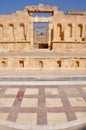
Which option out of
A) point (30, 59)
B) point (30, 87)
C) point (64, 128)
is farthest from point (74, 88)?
point (30, 59)

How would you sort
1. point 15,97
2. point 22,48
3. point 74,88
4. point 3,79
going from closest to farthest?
point 15,97 < point 74,88 < point 3,79 < point 22,48

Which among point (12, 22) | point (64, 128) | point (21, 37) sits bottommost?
point (64, 128)

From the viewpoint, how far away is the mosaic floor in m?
4.51

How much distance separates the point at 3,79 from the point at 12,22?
53.0 ft

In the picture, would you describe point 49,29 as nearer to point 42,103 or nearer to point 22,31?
point 22,31

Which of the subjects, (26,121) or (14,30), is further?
(14,30)

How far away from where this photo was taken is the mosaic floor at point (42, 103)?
4.51 meters

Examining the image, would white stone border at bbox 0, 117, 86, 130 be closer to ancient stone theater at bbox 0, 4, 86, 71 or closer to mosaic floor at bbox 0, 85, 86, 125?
mosaic floor at bbox 0, 85, 86, 125

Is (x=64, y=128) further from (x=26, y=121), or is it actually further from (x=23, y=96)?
(x=23, y=96)

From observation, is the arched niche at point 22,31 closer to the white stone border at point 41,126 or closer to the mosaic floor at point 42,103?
the mosaic floor at point 42,103

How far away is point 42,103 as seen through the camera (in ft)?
17.8

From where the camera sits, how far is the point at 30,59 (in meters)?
13.4

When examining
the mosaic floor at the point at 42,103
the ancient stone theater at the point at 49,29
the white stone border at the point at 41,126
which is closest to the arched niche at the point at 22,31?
the ancient stone theater at the point at 49,29

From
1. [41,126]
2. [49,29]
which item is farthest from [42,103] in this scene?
[49,29]
